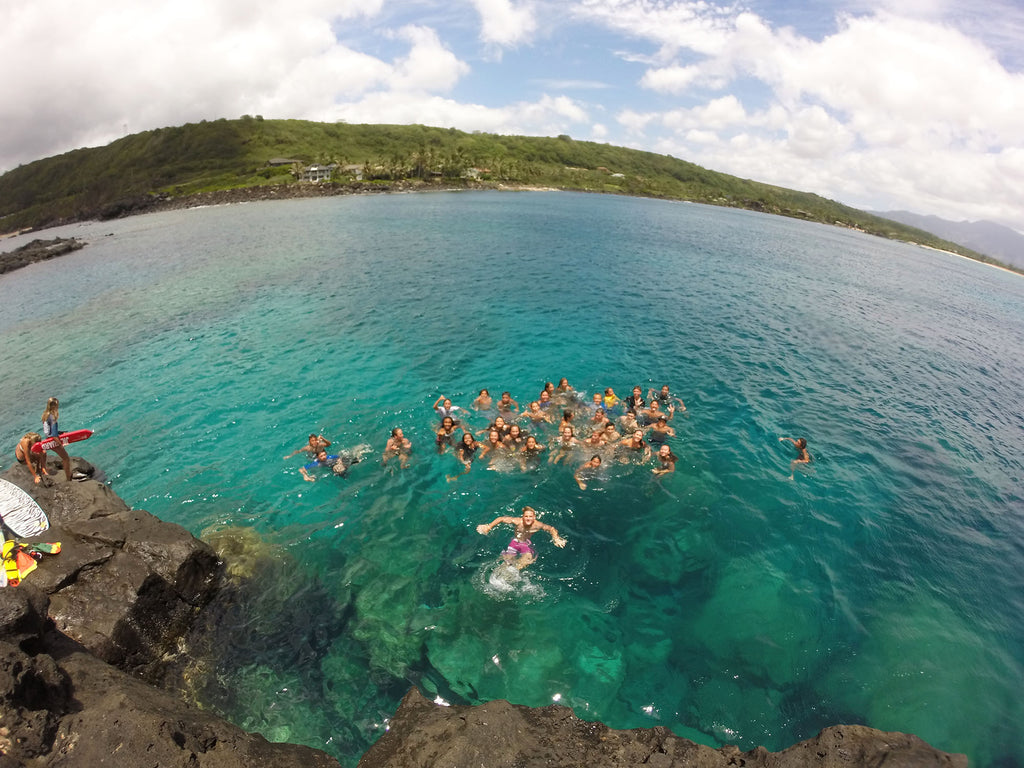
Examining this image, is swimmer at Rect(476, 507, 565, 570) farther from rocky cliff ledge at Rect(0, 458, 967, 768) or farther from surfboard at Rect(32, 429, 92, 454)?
surfboard at Rect(32, 429, 92, 454)

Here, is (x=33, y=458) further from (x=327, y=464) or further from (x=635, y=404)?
(x=635, y=404)

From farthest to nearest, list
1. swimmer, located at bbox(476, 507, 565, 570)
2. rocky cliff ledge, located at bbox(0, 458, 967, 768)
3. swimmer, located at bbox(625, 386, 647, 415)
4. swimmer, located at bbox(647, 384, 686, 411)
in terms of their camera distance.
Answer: swimmer, located at bbox(647, 384, 686, 411) → swimmer, located at bbox(625, 386, 647, 415) → swimmer, located at bbox(476, 507, 565, 570) → rocky cliff ledge, located at bbox(0, 458, 967, 768)

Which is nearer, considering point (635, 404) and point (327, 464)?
point (327, 464)

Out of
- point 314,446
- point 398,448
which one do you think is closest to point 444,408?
point 398,448

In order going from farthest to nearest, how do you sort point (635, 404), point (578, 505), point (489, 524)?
point (635, 404), point (578, 505), point (489, 524)

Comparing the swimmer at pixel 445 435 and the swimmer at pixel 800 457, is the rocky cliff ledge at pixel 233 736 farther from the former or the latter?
the swimmer at pixel 800 457

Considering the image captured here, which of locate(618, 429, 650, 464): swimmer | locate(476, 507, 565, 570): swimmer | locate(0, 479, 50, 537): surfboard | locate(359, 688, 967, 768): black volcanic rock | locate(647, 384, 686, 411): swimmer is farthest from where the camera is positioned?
locate(647, 384, 686, 411): swimmer

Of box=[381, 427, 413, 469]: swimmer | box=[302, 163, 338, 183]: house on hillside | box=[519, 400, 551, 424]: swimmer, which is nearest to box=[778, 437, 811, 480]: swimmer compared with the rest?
box=[519, 400, 551, 424]: swimmer

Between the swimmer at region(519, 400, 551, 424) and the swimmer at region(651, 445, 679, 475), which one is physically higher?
the swimmer at region(519, 400, 551, 424)
